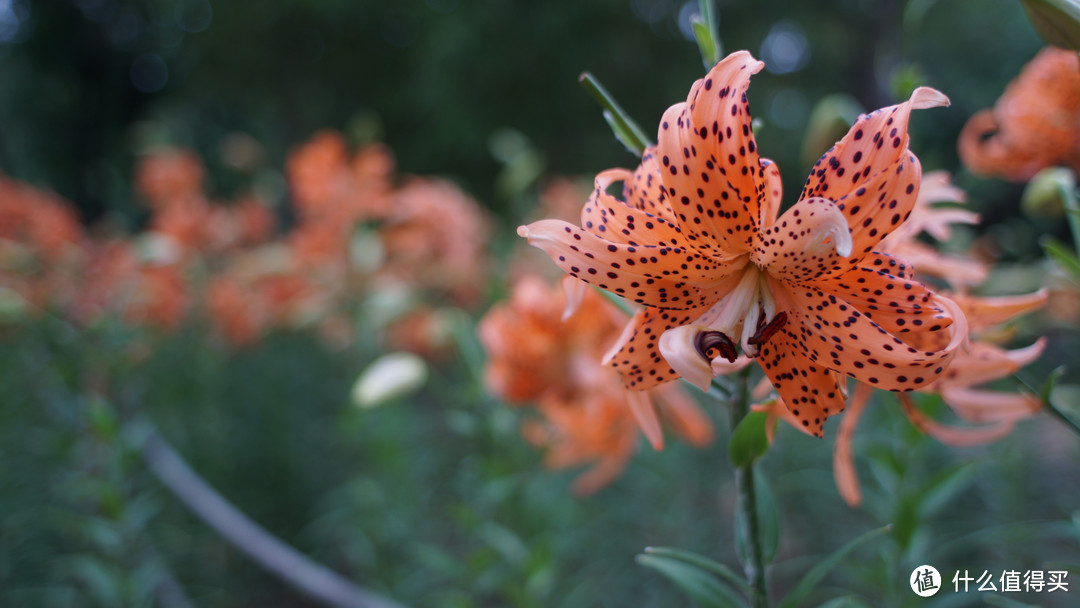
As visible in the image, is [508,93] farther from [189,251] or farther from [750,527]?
[750,527]

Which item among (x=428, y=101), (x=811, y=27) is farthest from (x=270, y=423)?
(x=811, y=27)

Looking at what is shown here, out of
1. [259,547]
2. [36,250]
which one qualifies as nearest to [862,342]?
[259,547]

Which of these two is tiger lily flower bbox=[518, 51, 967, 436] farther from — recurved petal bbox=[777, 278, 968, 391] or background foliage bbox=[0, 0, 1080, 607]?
background foliage bbox=[0, 0, 1080, 607]

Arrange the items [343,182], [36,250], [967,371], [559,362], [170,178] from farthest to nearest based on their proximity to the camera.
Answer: [170,178] < [36,250] < [343,182] < [559,362] < [967,371]

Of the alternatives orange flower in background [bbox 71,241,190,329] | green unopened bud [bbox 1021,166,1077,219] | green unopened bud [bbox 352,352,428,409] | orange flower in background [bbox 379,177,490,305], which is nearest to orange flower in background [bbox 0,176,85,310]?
orange flower in background [bbox 71,241,190,329]

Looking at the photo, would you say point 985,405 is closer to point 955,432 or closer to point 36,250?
point 955,432

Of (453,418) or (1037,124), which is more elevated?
(453,418)
